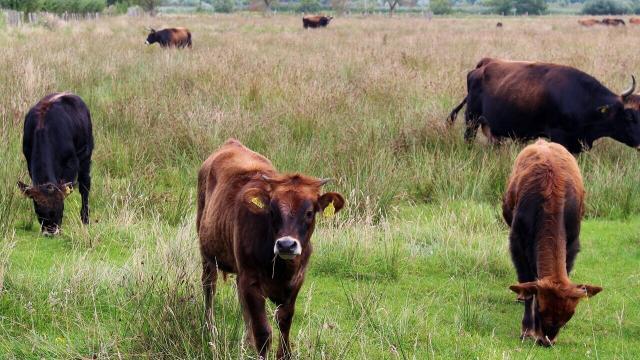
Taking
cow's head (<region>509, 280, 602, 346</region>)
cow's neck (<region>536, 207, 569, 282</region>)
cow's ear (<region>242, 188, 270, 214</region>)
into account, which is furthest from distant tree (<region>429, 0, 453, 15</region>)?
cow's ear (<region>242, 188, 270, 214</region>)

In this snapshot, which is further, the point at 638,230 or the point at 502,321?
the point at 638,230

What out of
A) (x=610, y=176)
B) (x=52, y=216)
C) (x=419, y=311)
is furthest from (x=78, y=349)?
(x=610, y=176)

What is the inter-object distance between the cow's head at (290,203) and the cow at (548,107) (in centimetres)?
625

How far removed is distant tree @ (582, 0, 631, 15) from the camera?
89188 millimetres

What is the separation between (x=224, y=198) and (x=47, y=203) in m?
3.13

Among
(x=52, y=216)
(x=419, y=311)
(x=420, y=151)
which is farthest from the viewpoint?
(x=420, y=151)

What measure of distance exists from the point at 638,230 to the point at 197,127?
5248mm

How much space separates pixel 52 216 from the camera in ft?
23.9

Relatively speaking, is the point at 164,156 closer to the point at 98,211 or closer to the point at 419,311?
the point at 98,211

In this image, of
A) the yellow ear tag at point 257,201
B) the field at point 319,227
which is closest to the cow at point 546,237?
the field at point 319,227

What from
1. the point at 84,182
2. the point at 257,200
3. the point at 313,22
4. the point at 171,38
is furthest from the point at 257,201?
the point at 313,22

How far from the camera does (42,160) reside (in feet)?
24.8

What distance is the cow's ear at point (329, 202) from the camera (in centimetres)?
432

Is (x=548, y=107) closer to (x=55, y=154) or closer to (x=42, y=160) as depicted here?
(x=55, y=154)
